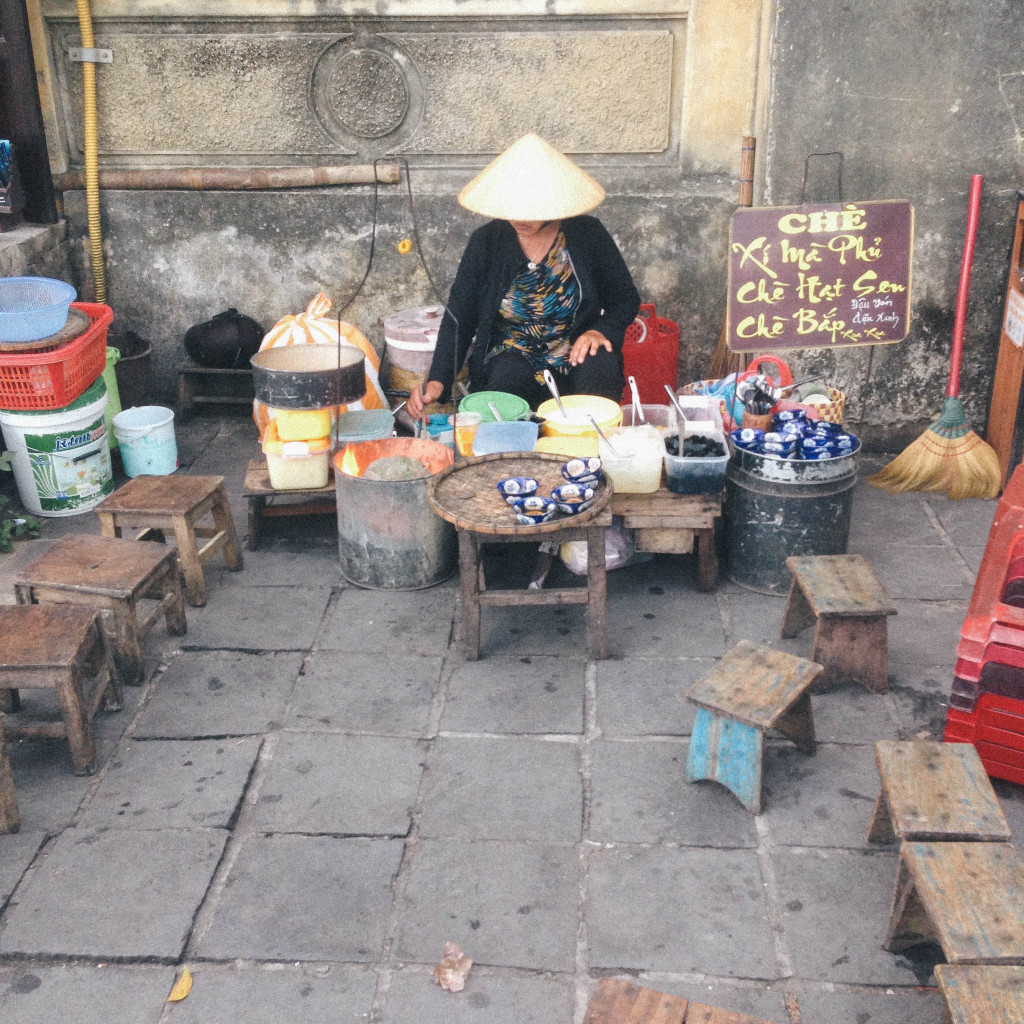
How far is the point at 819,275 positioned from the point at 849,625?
7.78 feet

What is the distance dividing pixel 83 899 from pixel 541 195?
3.91m

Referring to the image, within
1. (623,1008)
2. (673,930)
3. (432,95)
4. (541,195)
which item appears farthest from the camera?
(432,95)

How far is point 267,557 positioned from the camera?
605 centimetres

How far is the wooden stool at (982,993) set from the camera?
2666 mm

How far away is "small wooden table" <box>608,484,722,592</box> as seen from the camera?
536 centimetres

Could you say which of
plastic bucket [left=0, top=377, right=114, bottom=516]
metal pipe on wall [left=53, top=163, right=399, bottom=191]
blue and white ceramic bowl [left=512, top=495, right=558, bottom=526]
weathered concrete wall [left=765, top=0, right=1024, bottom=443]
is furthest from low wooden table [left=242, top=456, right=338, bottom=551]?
weathered concrete wall [left=765, top=0, right=1024, bottom=443]

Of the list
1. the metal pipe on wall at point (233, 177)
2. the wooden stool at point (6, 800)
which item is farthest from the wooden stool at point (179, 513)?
the metal pipe on wall at point (233, 177)

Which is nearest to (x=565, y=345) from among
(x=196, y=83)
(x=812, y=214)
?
(x=812, y=214)

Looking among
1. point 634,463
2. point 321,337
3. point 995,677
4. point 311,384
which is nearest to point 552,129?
point 321,337

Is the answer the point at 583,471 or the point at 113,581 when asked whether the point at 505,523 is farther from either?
the point at 113,581

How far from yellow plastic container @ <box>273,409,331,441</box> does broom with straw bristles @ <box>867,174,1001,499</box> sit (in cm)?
349

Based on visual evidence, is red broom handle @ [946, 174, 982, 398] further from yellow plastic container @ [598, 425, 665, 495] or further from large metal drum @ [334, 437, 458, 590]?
large metal drum @ [334, 437, 458, 590]

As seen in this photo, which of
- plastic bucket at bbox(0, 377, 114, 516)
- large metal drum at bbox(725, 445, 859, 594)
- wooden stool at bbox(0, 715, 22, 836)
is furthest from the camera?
plastic bucket at bbox(0, 377, 114, 516)

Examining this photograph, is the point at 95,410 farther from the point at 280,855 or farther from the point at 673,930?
the point at 673,930
